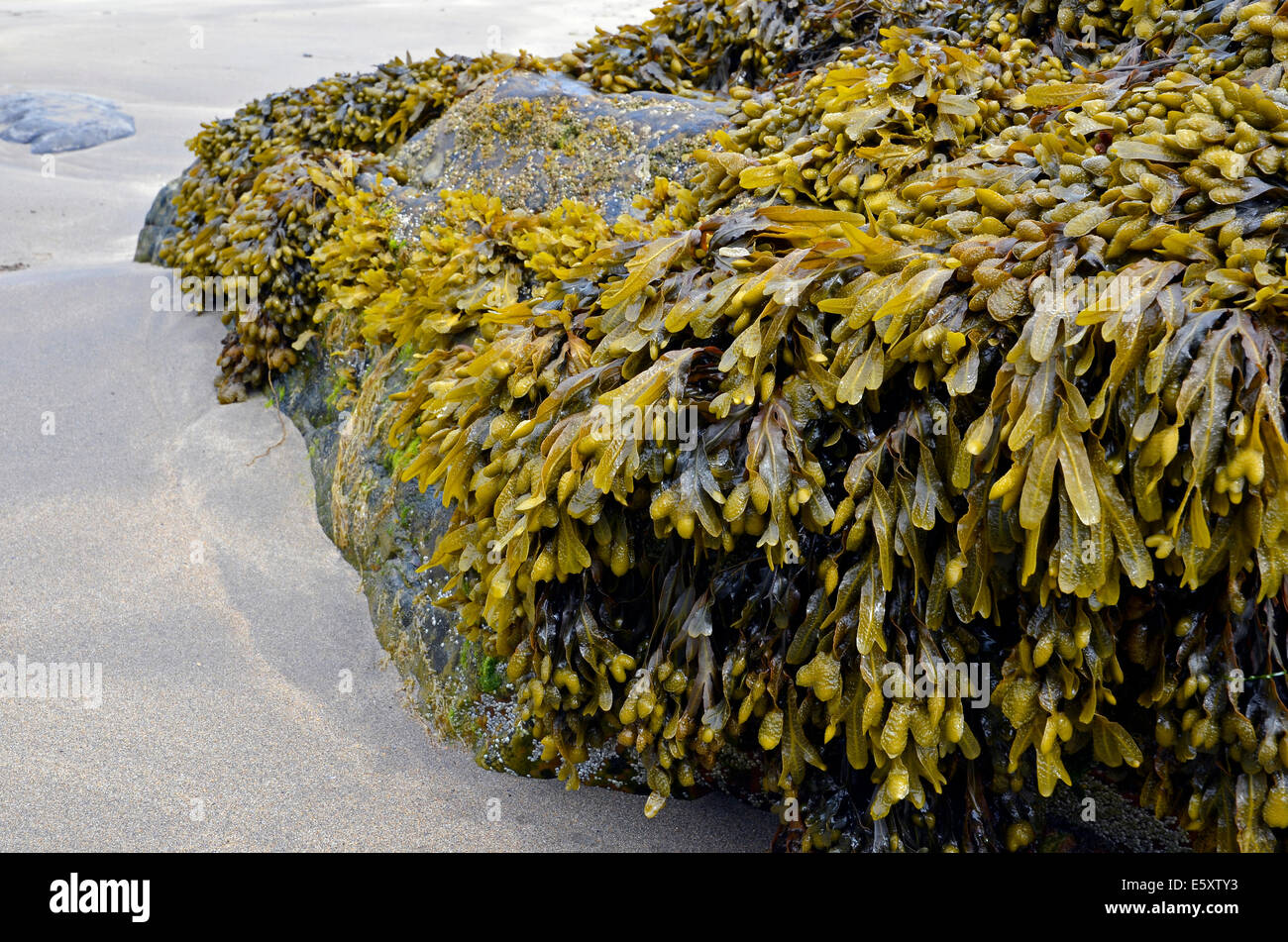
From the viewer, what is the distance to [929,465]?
187 cm

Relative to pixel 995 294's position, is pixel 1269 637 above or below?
below

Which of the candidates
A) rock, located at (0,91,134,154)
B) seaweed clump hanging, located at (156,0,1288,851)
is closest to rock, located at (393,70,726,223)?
seaweed clump hanging, located at (156,0,1288,851)

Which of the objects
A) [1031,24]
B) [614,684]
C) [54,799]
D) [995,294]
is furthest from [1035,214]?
[54,799]

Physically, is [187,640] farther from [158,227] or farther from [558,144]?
[158,227]

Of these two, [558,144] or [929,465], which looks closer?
[929,465]

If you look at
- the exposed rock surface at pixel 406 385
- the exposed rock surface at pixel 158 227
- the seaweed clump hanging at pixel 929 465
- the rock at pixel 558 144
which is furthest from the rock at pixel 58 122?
the seaweed clump hanging at pixel 929 465

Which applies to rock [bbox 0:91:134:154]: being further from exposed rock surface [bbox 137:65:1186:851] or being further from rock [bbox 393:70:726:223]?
rock [bbox 393:70:726:223]

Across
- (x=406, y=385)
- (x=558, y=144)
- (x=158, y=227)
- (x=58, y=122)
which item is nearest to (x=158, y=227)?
(x=158, y=227)

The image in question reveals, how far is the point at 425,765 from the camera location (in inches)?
93.7

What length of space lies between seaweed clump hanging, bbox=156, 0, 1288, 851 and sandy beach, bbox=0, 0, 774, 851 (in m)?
0.30

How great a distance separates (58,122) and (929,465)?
8.74 metres

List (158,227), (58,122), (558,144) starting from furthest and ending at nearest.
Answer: (58,122)
(158,227)
(558,144)
